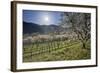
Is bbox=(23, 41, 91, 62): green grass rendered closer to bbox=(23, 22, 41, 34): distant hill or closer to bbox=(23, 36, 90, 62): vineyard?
bbox=(23, 36, 90, 62): vineyard

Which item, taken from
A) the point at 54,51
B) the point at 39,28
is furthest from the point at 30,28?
the point at 54,51

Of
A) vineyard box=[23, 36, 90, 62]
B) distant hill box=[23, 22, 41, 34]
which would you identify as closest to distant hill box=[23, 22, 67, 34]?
distant hill box=[23, 22, 41, 34]

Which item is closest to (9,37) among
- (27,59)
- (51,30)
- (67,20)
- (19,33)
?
(19,33)

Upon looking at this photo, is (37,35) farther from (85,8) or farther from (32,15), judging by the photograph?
(85,8)

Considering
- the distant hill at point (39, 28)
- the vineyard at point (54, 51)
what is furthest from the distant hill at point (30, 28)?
the vineyard at point (54, 51)

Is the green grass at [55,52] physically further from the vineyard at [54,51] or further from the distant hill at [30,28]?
the distant hill at [30,28]

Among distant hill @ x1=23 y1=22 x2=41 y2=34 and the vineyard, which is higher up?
distant hill @ x1=23 y1=22 x2=41 y2=34
